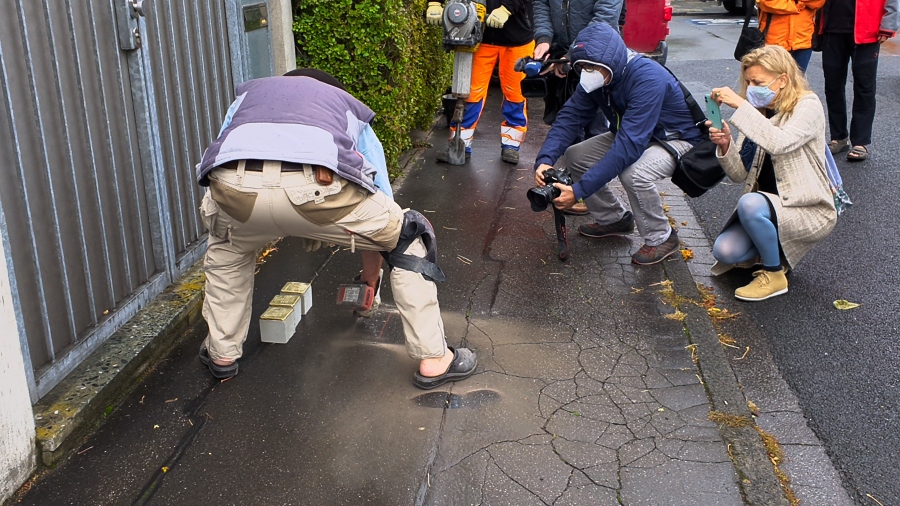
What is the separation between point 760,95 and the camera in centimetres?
439

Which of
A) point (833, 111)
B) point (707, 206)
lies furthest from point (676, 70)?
point (707, 206)

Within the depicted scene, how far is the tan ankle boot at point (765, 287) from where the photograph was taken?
4559mm

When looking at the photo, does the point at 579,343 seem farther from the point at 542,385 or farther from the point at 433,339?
the point at 433,339

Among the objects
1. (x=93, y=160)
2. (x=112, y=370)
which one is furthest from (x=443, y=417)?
(x=93, y=160)

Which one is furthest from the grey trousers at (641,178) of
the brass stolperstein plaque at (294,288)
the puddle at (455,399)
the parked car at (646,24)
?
the parked car at (646,24)

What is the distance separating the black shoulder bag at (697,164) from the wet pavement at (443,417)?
0.60m

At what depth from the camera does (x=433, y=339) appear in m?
3.49

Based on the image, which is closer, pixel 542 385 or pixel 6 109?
pixel 6 109

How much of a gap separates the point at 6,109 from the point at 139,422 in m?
1.32

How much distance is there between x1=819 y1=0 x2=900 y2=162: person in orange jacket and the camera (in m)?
6.40

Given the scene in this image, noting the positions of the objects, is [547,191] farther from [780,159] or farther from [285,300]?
[285,300]

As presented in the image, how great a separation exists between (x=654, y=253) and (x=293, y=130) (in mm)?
2782

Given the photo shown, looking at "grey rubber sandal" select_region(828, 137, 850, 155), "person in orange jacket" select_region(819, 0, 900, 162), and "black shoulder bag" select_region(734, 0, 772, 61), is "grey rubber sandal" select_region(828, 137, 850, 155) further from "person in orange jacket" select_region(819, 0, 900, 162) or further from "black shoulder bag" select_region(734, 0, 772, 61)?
"black shoulder bag" select_region(734, 0, 772, 61)

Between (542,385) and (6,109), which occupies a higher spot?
(6,109)
